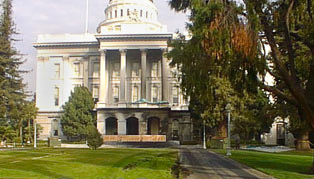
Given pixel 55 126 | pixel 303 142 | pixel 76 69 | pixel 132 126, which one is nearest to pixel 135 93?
pixel 132 126

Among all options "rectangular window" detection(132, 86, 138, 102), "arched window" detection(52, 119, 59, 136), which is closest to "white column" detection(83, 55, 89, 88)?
"arched window" detection(52, 119, 59, 136)

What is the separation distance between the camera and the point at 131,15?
95000 mm

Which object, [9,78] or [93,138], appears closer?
[93,138]

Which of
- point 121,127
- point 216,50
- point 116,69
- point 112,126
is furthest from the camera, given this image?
point 116,69

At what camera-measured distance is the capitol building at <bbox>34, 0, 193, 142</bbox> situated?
82125mm

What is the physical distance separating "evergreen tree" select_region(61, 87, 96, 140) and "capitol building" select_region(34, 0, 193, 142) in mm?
2064

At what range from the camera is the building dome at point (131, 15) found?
304 ft

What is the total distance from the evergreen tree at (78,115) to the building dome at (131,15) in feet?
56.0

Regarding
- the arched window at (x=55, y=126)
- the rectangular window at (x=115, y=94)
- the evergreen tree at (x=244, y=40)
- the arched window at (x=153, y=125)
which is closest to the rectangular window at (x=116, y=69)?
the rectangular window at (x=115, y=94)

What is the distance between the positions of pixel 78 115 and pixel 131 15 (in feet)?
91.2

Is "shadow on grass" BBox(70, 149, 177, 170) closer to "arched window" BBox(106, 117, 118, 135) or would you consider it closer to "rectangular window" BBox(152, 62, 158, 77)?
"arched window" BBox(106, 117, 118, 135)

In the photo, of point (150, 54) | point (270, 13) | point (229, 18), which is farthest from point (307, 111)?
point (150, 54)

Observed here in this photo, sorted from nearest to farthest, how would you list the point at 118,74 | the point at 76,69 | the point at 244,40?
the point at 244,40 < the point at 118,74 < the point at 76,69

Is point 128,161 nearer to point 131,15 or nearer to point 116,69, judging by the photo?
point 116,69
